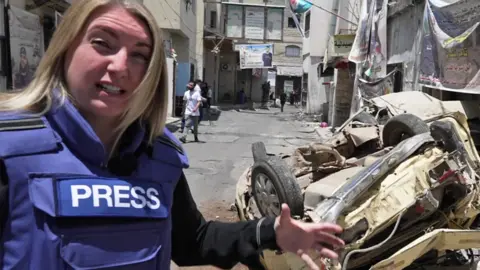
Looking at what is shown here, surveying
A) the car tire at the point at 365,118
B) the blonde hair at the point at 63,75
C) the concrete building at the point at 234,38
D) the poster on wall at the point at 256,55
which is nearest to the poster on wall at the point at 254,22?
the concrete building at the point at 234,38

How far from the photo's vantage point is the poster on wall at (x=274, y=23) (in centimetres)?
3350

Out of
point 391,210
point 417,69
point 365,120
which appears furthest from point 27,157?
point 417,69

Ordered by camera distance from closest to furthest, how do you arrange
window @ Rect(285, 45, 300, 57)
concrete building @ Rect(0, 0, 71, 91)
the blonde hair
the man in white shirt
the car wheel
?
the blonde hair < the car wheel < concrete building @ Rect(0, 0, 71, 91) < the man in white shirt < window @ Rect(285, 45, 300, 57)

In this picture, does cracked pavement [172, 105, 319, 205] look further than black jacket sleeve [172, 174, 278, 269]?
Yes

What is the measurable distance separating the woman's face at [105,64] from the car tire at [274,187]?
2.73m

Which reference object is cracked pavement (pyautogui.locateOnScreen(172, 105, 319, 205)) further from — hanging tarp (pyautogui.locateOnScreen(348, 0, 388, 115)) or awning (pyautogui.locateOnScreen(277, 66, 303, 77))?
awning (pyautogui.locateOnScreen(277, 66, 303, 77))

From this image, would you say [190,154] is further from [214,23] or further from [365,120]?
[214,23]

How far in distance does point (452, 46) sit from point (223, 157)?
18.6 ft

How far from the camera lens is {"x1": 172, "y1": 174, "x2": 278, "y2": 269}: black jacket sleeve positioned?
1554 millimetres

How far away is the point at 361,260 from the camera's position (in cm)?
366

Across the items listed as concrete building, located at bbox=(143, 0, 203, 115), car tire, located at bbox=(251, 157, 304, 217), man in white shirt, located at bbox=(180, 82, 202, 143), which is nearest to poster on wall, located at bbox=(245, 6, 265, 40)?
concrete building, located at bbox=(143, 0, 203, 115)

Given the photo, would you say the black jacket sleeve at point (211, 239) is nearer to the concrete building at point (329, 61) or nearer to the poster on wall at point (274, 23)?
the concrete building at point (329, 61)

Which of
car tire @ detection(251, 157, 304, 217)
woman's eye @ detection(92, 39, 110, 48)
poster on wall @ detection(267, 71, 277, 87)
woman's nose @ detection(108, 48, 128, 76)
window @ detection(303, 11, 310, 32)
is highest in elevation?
window @ detection(303, 11, 310, 32)

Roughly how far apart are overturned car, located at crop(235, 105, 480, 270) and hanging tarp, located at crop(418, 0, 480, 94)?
108 inches
